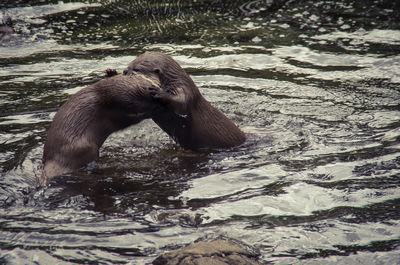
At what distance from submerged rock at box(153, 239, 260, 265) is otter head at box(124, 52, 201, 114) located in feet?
4.67

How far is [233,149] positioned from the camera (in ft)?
14.7

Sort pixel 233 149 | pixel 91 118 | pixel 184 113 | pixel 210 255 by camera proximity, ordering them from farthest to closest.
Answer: pixel 233 149 < pixel 184 113 < pixel 91 118 < pixel 210 255

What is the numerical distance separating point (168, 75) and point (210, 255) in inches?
72.3

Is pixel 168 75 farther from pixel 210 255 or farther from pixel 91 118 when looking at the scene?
pixel 210 255

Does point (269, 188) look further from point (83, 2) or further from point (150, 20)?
point (83, 2)

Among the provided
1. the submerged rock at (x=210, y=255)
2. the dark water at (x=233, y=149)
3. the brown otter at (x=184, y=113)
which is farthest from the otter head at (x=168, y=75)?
the submerged rock at (x=210, y=255)

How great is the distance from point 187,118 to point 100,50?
2536mm

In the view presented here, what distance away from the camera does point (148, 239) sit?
9.91 ft

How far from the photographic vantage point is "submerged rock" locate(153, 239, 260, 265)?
269 centimetres

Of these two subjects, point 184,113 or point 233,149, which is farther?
point 233,149

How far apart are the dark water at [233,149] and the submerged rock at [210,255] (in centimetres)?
11

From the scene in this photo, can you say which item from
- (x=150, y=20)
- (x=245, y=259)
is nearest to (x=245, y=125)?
(x=245, y=259)

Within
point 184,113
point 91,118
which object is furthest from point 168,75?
point 91,118

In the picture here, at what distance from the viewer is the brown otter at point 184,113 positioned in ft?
13.6
